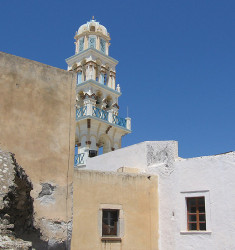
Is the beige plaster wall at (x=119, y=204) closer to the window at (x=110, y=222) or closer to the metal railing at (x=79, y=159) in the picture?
the window at (x=110, y=222)

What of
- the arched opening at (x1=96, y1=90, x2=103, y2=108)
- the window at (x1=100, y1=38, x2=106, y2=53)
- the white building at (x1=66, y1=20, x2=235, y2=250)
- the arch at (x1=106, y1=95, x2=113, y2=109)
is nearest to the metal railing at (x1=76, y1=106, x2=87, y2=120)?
the arched opening at (x1=96, y1=90, x2=103, y2=108)

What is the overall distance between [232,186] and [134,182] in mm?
3187

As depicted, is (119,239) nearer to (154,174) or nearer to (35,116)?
(154,174)

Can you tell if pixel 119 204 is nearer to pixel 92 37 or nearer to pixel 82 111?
pixel 82 111

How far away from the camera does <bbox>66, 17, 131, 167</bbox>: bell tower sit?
2159 cm

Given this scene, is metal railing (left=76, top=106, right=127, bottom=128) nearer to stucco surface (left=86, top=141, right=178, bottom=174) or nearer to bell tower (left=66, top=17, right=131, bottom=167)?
bell tower (left=66, top=17, right=131, bottom=167)

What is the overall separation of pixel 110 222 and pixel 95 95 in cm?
1166

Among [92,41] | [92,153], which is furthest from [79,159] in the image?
[92,41]

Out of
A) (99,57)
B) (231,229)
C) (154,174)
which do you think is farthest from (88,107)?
(231,229)

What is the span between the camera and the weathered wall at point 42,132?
8.28m

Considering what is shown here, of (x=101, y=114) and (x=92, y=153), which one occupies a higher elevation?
(x=101, y=114)

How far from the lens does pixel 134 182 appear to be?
12656mm

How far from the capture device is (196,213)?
1221 centimetres

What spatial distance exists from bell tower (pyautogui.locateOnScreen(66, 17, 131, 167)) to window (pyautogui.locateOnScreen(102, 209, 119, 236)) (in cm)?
803
